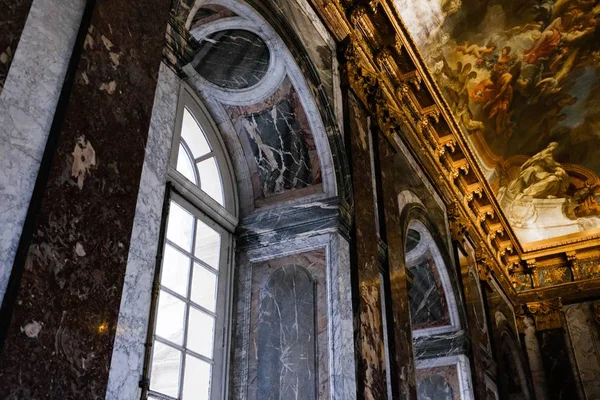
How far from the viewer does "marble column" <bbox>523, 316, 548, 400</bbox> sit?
49.0 ft

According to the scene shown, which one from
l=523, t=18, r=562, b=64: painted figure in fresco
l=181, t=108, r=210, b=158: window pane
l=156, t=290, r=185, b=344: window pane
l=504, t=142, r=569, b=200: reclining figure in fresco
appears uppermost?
l=523, t=18, r=562, b=64: painted figure in fresco

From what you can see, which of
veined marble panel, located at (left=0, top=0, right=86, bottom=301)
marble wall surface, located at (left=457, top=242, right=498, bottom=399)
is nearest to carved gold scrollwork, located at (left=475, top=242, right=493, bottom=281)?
marble wall surface, located at (left=457, top=242, right=498, bottom=399)

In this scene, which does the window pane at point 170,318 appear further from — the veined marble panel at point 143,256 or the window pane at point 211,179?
the veined marble panel at point 143,256

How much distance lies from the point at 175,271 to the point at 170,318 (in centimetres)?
44

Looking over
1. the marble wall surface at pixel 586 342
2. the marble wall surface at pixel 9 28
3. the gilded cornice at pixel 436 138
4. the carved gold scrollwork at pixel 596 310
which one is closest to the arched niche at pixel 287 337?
the gilded cornice at pixel 436 138

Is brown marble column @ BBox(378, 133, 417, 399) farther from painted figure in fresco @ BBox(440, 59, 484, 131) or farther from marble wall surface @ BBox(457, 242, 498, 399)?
painted figure in fresco @ BBox(440, 59, 484, 131)

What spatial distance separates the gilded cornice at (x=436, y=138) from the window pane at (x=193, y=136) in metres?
2.04

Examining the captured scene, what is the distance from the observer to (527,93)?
1503 centimetres

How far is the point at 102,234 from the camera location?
2.99 m

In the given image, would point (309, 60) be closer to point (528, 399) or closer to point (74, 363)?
point (74, 363)

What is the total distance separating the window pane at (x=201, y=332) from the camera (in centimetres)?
555

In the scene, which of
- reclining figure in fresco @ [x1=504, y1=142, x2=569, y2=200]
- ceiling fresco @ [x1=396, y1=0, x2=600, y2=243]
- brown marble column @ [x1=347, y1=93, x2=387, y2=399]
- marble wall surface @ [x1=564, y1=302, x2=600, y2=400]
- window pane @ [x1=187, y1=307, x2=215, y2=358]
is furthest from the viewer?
reclining figure in fresco @ [x1=504, y1=142, x2=569, y2=200]

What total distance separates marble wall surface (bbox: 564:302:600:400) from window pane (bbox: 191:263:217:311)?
11.8m

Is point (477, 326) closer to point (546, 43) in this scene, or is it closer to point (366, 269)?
point (366, 269)
